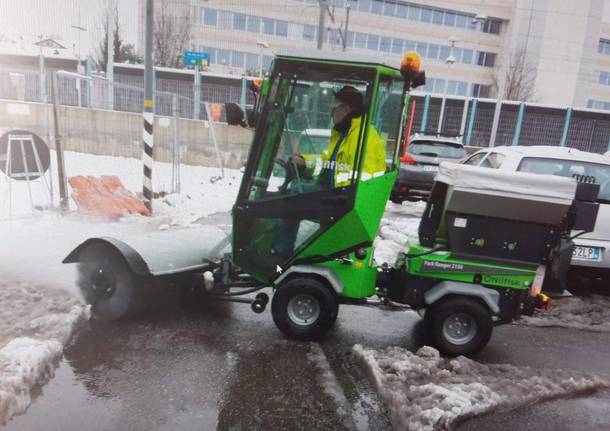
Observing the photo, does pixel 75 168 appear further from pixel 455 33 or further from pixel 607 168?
pixel 455 33

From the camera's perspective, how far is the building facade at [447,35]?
4222cm

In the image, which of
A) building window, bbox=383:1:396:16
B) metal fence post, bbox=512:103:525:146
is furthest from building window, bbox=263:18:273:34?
metal fence post, bbox=512:103:525:146

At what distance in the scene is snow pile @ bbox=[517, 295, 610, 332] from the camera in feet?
17.0

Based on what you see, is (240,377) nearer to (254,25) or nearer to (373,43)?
(254,25)

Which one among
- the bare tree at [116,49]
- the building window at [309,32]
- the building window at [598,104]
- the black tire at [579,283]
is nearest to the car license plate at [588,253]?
the black tire at [579,283]

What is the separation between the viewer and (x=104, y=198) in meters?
8.00

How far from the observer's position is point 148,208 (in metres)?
8.55

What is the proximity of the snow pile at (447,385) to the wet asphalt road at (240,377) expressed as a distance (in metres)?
0.09

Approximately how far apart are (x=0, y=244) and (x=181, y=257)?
2925mm

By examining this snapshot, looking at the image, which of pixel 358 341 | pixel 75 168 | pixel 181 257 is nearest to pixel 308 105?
pixel 181 257

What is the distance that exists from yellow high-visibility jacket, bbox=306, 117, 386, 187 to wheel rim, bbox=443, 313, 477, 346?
4.59 ft

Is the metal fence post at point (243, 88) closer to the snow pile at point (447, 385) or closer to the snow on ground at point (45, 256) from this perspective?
the snow on ground at point (45, 256)

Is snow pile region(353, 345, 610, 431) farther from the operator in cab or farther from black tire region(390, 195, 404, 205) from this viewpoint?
black tire region(390, 195, 404, 205)

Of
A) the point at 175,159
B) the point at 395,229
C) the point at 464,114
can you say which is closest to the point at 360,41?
the point at 464,114
